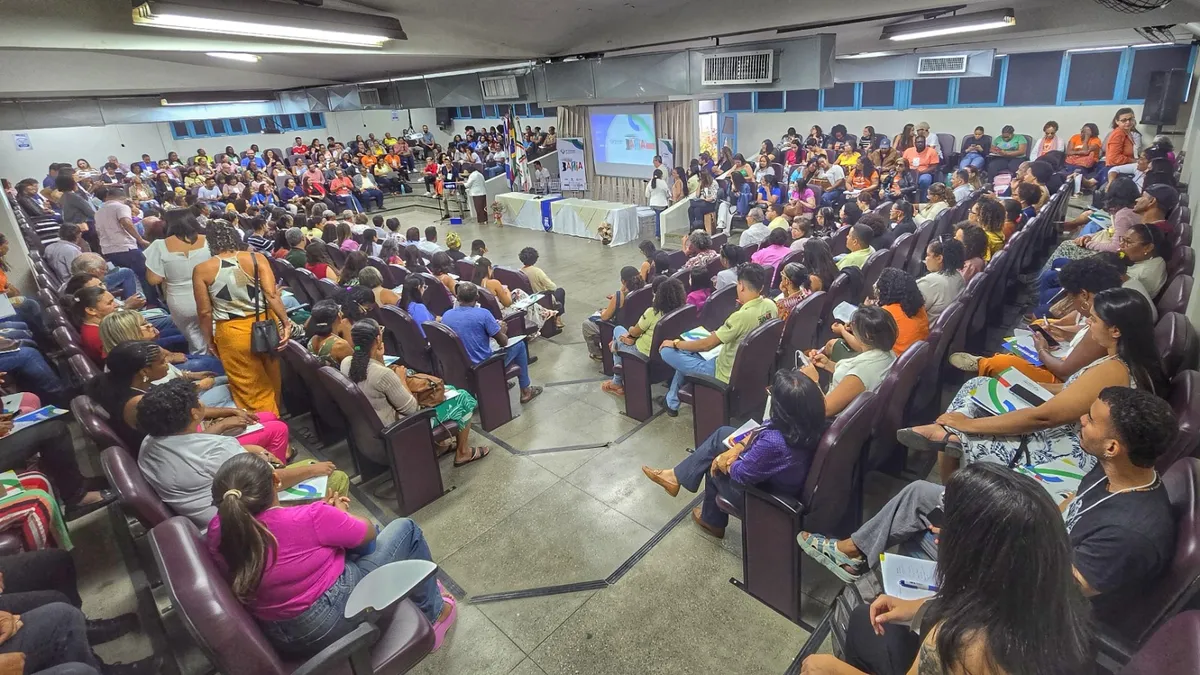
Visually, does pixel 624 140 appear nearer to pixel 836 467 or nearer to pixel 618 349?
pixel 618 349

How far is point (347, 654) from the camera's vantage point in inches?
68.4

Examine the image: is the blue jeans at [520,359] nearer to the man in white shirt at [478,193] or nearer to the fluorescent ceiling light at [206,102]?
the man in white shirt at [478,193]

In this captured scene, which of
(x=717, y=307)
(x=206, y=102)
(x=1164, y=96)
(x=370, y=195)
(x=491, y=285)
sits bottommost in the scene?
(x=717, y=307)

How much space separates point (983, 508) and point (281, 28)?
171 inches

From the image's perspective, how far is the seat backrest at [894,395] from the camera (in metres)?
2.50

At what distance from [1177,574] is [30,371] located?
5503 millimetres

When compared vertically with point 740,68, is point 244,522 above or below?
below

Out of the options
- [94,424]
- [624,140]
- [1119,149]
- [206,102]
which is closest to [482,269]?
[94,424]

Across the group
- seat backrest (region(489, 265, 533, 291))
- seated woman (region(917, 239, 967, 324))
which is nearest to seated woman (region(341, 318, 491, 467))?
seat backrest (region(489, 265, 533, 291))

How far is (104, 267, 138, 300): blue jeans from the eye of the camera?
539 centimetres

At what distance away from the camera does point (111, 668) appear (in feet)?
7.39

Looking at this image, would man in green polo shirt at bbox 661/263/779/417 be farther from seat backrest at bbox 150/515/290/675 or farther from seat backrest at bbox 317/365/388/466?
seat backrest at bbox 150/515/290/675

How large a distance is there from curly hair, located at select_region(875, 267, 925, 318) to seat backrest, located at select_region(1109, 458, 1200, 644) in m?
1.61

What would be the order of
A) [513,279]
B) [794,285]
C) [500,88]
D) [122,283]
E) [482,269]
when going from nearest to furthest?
[794,285] < [482,269] < [122,283] < [513,279] < [500,88]
